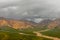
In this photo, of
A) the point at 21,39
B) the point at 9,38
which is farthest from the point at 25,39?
the point at 9,38

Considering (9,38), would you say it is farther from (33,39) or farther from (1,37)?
(33,39)

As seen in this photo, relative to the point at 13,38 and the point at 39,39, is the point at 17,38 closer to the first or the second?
the point at 13,38

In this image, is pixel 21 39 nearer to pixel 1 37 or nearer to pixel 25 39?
pixel 25 39

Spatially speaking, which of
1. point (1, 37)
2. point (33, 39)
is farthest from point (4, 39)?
point (33, 39)

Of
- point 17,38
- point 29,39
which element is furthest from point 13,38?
point 29,39

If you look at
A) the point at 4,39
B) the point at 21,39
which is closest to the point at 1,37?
the point at 4,39

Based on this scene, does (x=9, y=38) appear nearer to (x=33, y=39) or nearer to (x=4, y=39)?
(x=4, y=39)
